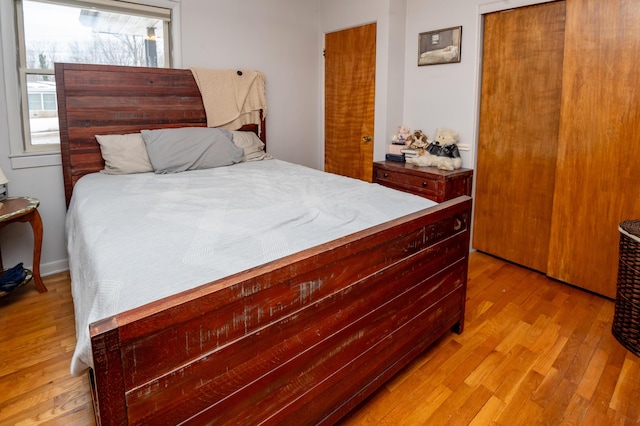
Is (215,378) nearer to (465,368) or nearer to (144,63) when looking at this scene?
(465,368)

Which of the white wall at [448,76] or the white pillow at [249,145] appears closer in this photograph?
the white wall at [448,76]

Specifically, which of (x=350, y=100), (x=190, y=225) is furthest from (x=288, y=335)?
(x=350, y=100)

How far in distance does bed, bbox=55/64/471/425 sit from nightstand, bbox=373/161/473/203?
1015mm

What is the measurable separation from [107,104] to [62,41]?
0.55 metres

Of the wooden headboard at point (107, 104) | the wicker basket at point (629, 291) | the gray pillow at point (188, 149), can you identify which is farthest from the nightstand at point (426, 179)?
the wooden headboard at point (107, 104)

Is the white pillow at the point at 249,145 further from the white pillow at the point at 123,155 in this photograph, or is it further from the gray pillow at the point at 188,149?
the white pillow at the point at 123,155

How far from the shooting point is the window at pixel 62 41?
2805 mm

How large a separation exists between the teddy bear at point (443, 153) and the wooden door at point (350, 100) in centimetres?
67

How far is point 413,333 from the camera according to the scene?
1870mm

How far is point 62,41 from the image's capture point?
2928 millimetres

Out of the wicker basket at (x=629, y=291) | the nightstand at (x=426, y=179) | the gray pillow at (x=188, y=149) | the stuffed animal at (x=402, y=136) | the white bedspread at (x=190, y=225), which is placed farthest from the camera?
the stuffed animal at (x=402, y=136)

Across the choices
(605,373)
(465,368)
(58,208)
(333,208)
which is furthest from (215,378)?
(58,208)

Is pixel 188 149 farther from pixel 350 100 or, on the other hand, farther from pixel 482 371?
pixel 482 371

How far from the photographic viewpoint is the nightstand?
3182 millimetres
